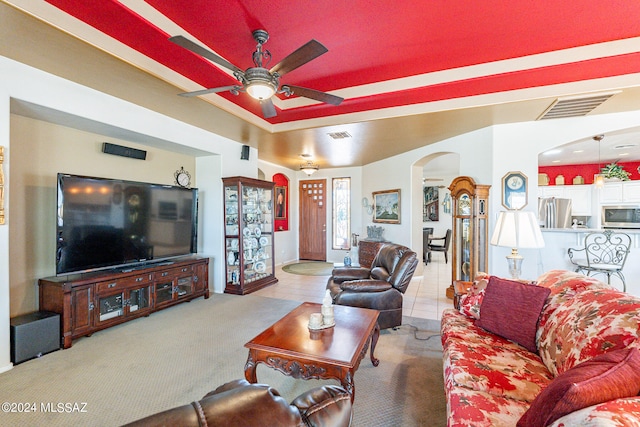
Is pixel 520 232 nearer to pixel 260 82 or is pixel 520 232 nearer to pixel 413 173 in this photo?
pixel 260 82

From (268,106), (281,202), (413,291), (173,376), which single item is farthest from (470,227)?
(281,202)

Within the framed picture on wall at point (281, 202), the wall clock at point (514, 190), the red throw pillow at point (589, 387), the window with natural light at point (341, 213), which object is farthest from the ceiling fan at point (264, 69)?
the window with natural light at point (341, 213)

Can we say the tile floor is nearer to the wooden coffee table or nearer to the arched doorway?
the arched doorway

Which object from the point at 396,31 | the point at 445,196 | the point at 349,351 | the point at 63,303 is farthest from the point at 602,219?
the point at 63,303

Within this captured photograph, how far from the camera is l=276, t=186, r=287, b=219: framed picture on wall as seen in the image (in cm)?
749

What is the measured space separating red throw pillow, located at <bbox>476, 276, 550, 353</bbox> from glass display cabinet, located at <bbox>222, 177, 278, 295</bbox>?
3.65 meters

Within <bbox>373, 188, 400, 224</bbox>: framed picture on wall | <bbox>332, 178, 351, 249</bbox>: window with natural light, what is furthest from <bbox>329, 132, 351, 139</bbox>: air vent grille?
<bbox>332, 178, 351, 249</bbox>: window with natural light

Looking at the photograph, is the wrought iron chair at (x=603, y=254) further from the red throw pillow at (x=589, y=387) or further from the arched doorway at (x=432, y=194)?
the red throw pillow at (x=589, y=387)

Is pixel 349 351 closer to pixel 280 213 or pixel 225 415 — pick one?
pixel 225 415

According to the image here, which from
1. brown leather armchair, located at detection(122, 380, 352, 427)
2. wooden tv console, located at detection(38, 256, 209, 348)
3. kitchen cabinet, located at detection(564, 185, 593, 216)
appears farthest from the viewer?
kitchen cabinet, located at detection(564, 185, 593, 216)

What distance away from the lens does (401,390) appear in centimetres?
213

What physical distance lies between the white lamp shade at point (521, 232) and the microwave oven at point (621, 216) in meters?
6.41

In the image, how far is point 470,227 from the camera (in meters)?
4.13

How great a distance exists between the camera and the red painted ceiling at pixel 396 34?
6.71 ft
